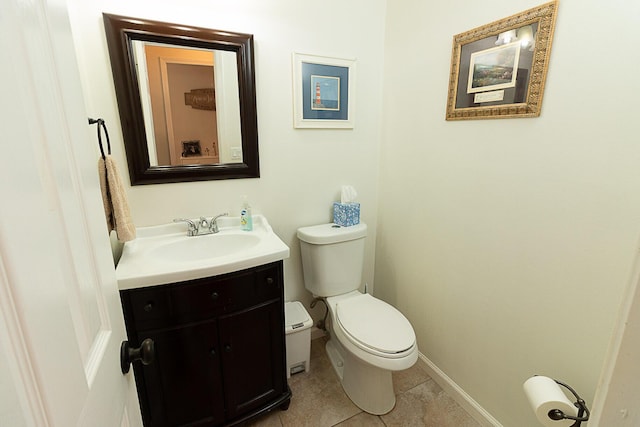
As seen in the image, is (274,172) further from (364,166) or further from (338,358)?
(338,358)

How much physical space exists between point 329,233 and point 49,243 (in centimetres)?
142

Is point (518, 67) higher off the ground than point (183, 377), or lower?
higher

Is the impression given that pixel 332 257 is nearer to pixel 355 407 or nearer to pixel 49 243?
pixel 355 407

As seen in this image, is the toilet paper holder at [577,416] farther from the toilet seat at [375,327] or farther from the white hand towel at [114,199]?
the white hand towel at [114,199]

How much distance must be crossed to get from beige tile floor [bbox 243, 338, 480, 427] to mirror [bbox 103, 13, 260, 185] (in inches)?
49.7

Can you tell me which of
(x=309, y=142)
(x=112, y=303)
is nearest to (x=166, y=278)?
(x=112, y=303)

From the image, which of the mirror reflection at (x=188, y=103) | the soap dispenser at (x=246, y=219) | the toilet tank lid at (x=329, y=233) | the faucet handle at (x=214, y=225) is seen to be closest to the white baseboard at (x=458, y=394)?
the toilet tank lid at (x=329, y=233)

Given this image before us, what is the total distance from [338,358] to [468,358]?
0.75 metres

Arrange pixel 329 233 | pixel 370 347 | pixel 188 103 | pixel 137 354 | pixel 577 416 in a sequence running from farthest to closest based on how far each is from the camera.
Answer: pixel 329 233 → pixel 188 103 → pixel 370 347 → pixel 577 416 → pixel 137 354

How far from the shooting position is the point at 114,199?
111cm

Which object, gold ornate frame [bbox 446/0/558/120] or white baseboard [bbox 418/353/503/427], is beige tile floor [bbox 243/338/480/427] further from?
gold ornate frame [bbox 446/0/558/120]

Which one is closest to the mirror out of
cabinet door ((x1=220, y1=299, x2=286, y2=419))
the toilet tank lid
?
the toilet tank lid

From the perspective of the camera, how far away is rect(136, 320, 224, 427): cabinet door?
118cm

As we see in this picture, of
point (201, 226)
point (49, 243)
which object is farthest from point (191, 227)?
point (49, 243)
